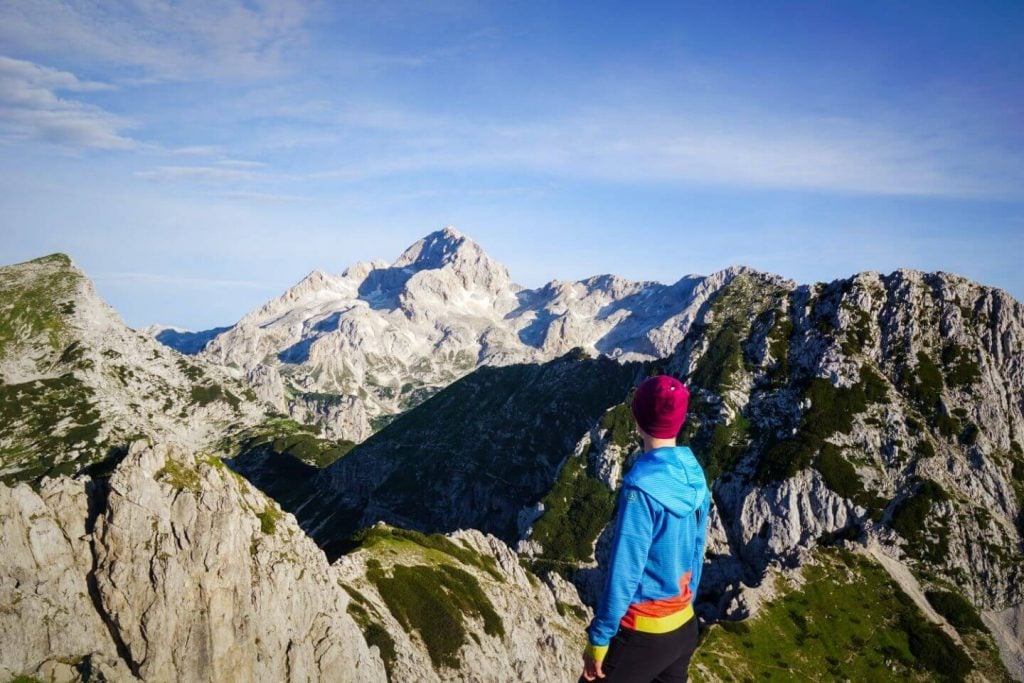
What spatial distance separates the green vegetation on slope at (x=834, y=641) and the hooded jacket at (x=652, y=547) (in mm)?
102089

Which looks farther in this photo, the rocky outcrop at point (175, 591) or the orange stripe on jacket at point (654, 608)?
the rocky outcrop at point (175, 591)

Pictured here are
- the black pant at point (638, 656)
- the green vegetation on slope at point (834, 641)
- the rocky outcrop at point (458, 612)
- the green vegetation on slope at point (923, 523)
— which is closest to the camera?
the black pant at point (638, 656)

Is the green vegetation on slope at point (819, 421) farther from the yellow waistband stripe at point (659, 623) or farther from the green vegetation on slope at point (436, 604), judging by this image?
the yellow waistband stripe at point (659, 623)

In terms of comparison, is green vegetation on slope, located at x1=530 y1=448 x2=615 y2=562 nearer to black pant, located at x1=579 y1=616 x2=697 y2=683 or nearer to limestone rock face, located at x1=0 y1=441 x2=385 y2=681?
limestone rock face, located at x1=0 y1=441 x2=385 y2=681

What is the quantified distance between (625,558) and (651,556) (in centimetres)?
76

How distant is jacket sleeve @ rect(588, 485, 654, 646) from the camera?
9.86 metres

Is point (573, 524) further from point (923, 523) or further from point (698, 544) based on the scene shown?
point (698, 544)

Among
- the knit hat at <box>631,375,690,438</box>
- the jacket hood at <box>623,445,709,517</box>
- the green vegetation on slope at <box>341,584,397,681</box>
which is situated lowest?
the green vegetation on slope at <box>341,584,397,681</box>

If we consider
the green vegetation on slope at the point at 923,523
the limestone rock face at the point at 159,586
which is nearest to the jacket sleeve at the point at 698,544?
the limestone rock face at the point at 159,586

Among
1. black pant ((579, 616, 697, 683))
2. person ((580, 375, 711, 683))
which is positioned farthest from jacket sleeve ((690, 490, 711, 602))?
black pant ((579, 616, 697, 683))

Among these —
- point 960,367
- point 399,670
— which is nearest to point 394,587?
point 399,670

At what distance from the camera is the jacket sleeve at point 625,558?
986 cm

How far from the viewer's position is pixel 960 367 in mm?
184250

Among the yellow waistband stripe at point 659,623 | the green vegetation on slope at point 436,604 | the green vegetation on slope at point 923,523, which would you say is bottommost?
the green vegetation on slope at point 923,523
